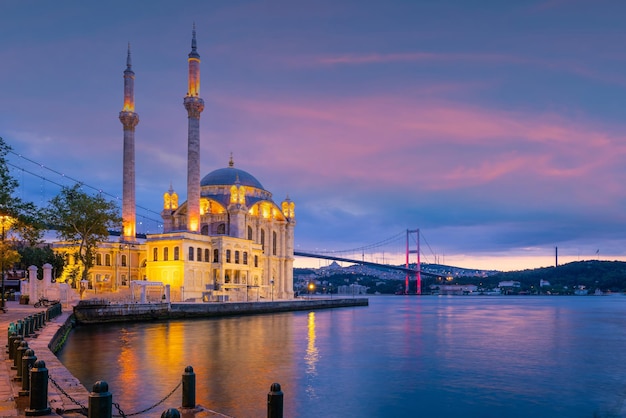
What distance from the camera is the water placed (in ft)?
58.4

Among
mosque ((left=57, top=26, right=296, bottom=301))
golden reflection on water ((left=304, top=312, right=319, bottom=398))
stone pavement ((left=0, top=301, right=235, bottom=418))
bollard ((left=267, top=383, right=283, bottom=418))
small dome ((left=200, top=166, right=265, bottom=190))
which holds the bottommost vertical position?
golden reflection on water ((left=304, top=312, right=319, bottom=398))

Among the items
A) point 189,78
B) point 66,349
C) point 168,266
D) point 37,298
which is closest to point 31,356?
point 66,349

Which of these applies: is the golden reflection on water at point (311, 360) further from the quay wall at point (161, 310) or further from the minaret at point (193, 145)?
the minaret at point (193, 145)

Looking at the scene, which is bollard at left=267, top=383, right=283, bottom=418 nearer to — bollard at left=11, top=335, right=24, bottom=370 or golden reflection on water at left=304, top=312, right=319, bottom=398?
bollard at left=11, top=335, right=24, bottom=370

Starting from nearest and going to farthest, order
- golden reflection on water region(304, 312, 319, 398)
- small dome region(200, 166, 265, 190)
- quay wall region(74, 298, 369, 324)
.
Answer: golden reflection on water region(304, 312, 319, 398)
quay wall region(74, 298, 369, 324)
small dome region(200, 166, 265, 190)

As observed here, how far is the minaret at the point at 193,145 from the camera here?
2542 inches

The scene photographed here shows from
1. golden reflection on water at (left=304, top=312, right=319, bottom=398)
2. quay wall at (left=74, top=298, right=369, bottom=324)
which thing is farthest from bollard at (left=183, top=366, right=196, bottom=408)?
quay wall at (left=74, top=298, right=369, bottom=324)

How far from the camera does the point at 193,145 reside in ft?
214

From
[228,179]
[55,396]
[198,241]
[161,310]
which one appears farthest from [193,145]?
[55,396]

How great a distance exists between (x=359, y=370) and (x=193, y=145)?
45350 millimetres

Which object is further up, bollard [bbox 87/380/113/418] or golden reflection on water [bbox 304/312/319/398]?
bollard [bbox 87/380/113/418]

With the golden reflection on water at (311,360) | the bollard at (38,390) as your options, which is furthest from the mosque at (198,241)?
the bollard at (38,390)

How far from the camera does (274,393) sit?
9070 millimetres

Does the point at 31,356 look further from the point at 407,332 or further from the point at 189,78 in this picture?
the point at 189,78
